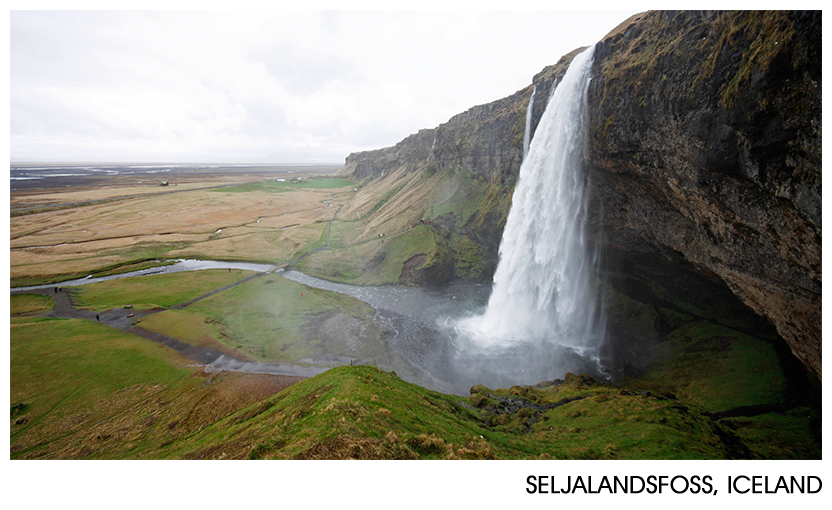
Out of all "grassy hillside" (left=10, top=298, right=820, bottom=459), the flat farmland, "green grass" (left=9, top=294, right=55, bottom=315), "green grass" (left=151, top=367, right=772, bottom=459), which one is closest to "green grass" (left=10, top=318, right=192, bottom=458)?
"grassy hillside" (left=10, top=298, right=820, bottom=459)

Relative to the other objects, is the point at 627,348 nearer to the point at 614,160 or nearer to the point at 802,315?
the point at 802,315

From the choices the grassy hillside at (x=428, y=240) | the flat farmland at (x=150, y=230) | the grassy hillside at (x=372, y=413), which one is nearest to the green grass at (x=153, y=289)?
the flat farmland at (x=150, y=230)

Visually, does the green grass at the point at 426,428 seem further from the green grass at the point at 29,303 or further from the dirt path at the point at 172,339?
the green grass at the point at 29,303

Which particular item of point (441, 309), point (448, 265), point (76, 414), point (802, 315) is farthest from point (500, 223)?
point (76, 414)

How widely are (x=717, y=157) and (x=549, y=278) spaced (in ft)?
65.7

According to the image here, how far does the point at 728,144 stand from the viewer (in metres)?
18.7

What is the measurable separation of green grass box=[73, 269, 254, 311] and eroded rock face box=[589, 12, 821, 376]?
57.3m

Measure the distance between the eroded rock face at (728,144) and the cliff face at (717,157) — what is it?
70 millimetres

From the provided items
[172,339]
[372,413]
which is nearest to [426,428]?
[372,413]

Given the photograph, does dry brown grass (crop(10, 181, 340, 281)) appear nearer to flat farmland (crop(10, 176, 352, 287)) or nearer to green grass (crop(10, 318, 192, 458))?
flat farmland (crop(10, 176, 352, 287))

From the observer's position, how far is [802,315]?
18797mm

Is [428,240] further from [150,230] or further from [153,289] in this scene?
[150,230]

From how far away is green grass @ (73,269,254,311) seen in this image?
43.6m

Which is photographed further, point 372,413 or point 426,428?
Answer: point 426,428
